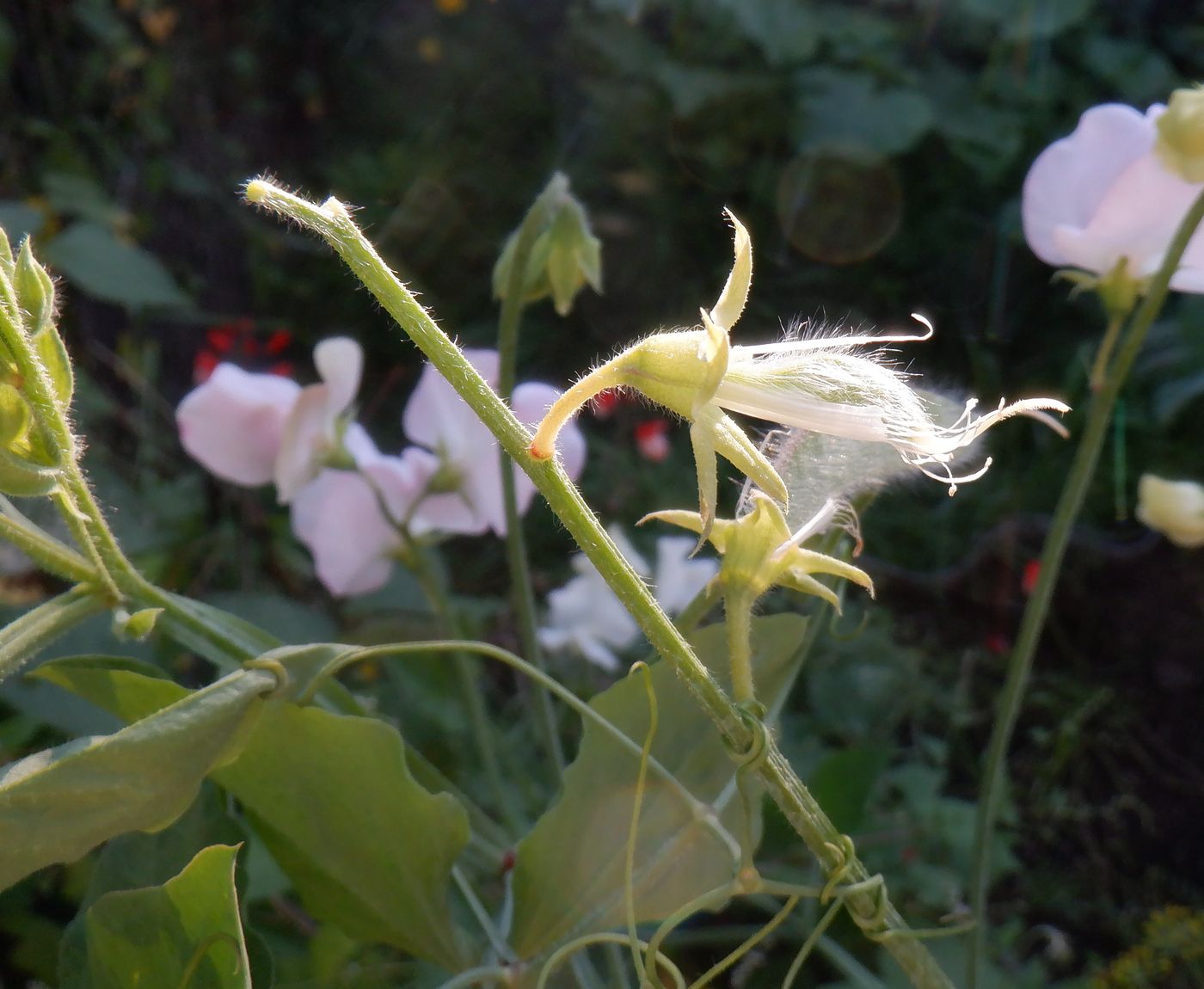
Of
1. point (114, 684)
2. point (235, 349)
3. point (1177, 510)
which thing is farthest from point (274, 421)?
point (235, 349)

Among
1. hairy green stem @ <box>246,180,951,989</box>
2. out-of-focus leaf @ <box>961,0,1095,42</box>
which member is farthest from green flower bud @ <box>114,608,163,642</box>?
out-of-focus leaf @ <box>961,0,1095,42</box>

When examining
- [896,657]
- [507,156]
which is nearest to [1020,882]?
[896,657]

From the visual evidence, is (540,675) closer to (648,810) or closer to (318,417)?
(648,810)

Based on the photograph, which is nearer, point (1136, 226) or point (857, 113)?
point (1136, 226)

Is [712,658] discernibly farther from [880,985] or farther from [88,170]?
[88,170]

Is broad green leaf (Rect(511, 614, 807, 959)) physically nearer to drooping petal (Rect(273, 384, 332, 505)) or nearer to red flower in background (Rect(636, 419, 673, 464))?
drooping petal (Rect(273, 384, 332, 505))

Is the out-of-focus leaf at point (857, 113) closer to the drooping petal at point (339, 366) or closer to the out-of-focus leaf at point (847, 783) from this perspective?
the out-of-focus leaf at point (847, 783)

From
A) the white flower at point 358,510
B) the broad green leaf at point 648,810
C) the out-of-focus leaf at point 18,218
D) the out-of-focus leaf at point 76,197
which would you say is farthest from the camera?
the out-of-focus leaf at point 76,197

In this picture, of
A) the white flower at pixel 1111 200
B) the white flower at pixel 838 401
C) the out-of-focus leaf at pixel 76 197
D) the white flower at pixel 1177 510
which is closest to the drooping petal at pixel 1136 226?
the white flower at pixel 1111 200
